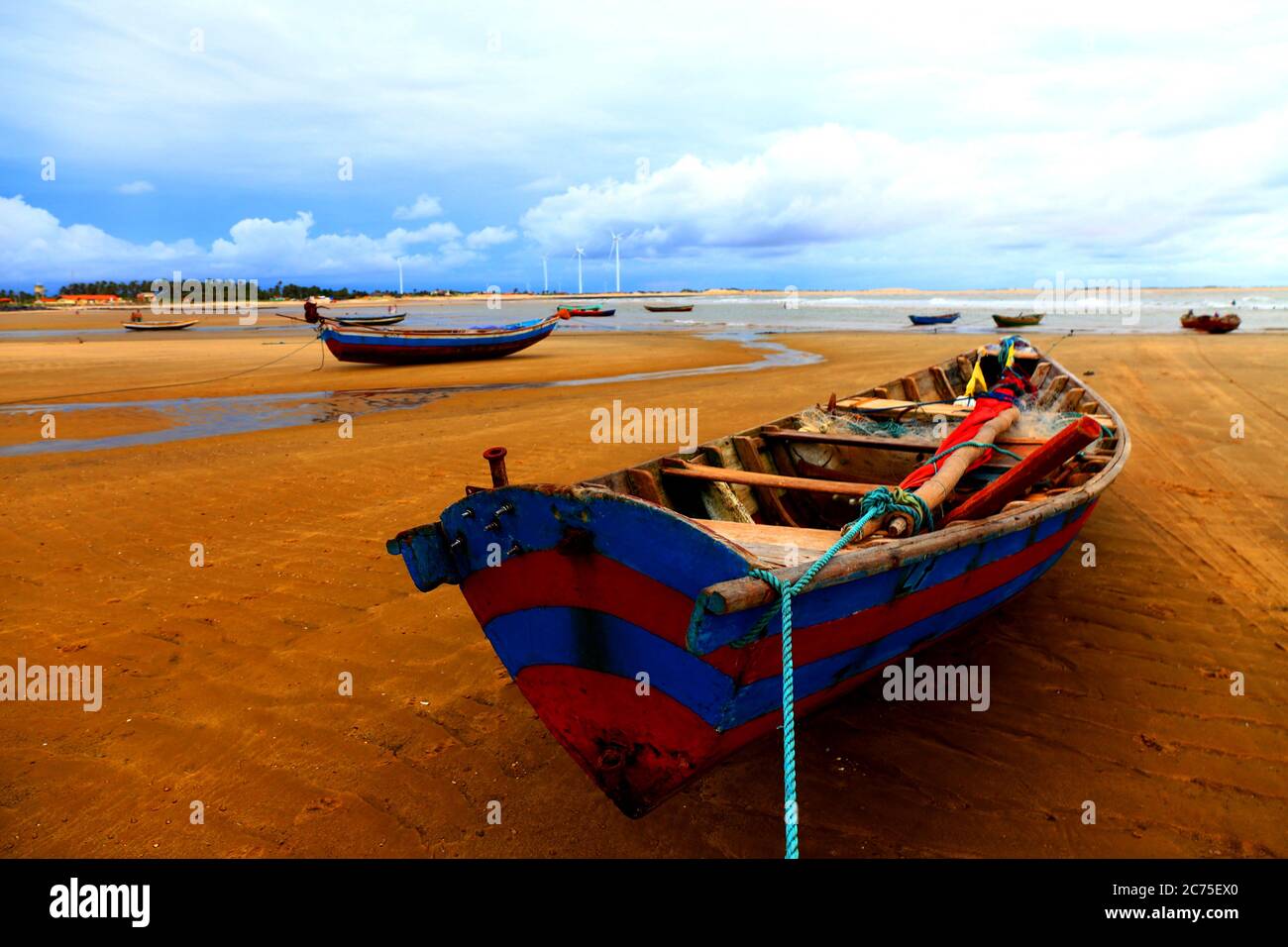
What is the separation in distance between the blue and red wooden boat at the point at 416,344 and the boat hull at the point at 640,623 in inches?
745

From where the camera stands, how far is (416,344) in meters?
21.0

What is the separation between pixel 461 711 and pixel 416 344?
1853 cm

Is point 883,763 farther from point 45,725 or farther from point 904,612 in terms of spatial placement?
point 45,725

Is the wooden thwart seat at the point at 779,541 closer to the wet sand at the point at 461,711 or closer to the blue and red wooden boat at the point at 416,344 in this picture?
the wet sand at the point at 461,711

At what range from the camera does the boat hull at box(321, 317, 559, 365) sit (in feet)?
66.8

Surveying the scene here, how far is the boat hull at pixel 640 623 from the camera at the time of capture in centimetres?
263

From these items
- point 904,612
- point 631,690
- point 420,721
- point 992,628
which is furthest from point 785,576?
point 992,628

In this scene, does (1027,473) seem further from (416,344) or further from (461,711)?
(416,344)

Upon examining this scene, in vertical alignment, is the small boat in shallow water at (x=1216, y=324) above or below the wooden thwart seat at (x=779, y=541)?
above

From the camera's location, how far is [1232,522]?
22.8 feet

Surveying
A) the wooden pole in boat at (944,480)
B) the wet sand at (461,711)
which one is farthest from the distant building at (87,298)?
the wooden pole in boat at (944,480)

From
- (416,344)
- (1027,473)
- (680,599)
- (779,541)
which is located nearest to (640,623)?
(680,599)

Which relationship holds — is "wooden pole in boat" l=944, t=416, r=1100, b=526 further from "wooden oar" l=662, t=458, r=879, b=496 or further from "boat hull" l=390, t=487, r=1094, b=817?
"wooden oar" l=662, t=458, r=879, b=496
